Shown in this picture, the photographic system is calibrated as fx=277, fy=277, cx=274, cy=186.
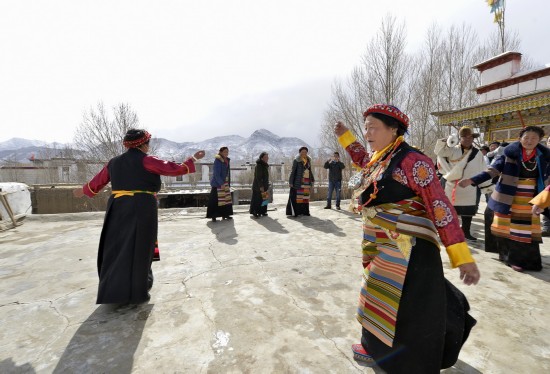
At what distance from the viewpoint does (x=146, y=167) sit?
2523 mm

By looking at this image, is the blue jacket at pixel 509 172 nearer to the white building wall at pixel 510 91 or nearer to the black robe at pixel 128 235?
the black robe at pixel 128 235

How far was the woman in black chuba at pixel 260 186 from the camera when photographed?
22.3 feet

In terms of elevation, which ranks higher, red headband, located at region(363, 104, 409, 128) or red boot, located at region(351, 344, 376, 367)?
red headband, located at region(363, 104, 409, 128)

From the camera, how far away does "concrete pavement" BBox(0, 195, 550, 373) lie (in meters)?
1.76

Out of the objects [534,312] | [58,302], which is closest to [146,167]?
[58,302]

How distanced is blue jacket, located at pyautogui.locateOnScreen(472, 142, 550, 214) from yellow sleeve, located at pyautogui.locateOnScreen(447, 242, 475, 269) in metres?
2.24

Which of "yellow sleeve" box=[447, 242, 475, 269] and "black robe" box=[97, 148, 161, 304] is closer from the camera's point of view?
"yellow sleeve" box=[447, 242, 475, 269]

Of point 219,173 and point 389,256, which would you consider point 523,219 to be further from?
point 219,173

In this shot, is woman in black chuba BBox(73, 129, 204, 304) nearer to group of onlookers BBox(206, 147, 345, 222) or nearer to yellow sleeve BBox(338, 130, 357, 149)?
yellow sleeve BBox(338, 130, 357, 149)

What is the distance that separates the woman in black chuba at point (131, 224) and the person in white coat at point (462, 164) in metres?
4.05

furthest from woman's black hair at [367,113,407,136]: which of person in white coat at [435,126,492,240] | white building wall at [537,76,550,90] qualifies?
white building wall at [537,76,550,90]

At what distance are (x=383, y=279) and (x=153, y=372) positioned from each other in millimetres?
1476

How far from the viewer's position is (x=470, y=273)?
136 centimetres

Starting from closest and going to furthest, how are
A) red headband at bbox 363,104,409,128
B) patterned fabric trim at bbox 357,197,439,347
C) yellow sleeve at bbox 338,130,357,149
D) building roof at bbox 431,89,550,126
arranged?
patterned fabric trim at bbox 357,197,439,347 < red headband at bbox 363,104,409,128 < yellow sleeve at bbox 338,130,357,149 < building roof at bbox 431,89,550,126
